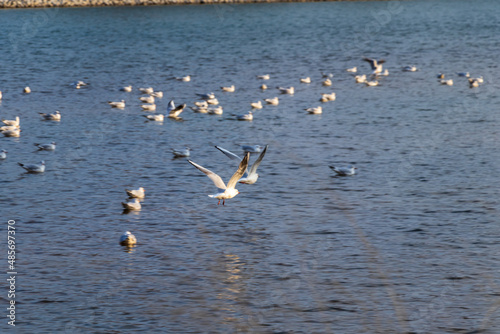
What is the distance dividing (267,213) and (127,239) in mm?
4413

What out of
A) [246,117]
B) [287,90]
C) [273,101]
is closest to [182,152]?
[246,117]

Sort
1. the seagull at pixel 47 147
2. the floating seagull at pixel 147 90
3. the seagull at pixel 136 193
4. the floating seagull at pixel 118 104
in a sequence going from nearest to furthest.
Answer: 1. the seagull at pixel 136 193
2. the seagull at pixel 47 147
3. the floating seagull at pixel 118 104
4. the floating seagull at pixel 147 90

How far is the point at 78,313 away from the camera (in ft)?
49.1

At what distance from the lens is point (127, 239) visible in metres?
18.4

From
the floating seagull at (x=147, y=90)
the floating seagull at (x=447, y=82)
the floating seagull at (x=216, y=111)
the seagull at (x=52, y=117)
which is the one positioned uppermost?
the floating seagull at (x=447, y=82)

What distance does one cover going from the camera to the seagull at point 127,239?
60.4ft

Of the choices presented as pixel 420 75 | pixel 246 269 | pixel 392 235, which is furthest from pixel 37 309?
pixel 420 75

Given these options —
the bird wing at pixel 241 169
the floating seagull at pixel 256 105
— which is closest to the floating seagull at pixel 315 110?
the floating seagull at pixel 256 105

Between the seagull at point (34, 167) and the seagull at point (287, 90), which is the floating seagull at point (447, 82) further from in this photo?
the seagull at point (34, 167)

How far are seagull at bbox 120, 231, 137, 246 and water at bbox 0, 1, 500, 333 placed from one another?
1.01 ft

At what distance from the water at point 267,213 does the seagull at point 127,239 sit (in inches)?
12.1

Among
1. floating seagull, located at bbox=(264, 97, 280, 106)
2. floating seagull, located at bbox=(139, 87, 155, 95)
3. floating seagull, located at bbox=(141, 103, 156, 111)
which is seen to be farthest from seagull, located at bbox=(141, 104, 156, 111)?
floating seagull, located at bbox=(264, 97, 280, 106)

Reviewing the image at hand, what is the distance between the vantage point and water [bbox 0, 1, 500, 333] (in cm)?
1514

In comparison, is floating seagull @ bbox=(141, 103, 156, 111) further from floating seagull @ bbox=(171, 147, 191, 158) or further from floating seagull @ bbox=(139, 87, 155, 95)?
floating seagull @ bbox=(171, 147, 191, 158)
